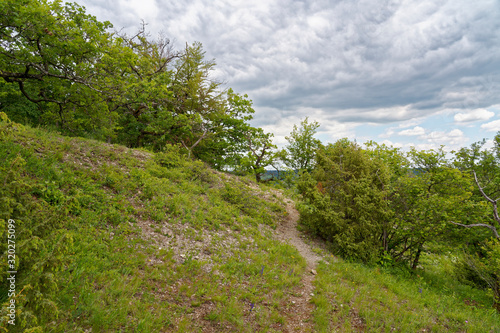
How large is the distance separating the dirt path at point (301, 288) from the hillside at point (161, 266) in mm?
40

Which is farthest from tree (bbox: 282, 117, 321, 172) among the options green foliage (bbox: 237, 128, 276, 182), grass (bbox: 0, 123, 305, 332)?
grass (bbox: 0, 123, 305, 332)

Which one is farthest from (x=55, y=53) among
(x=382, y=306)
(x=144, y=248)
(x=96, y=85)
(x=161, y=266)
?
(x=382, y=306)

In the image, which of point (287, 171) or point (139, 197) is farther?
point (287, 171)

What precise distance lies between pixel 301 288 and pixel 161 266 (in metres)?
4.26

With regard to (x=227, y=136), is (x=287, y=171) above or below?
below

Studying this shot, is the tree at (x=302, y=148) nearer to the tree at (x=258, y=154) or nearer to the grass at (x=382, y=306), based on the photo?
the tree at (x=258, y=154)

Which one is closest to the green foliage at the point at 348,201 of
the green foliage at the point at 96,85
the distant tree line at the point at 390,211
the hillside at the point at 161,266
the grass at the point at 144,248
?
the distant tree line at the point at 390,211

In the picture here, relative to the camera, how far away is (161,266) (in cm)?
645

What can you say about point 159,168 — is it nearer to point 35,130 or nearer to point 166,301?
point 35,130

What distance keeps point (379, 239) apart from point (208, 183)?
9326 millimetres

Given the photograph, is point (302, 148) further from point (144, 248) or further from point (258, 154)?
point (144, 248)

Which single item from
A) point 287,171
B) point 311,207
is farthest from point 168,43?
point 311,207

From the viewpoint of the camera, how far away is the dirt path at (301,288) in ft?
19.5

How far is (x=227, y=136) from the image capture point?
24.7 metres
